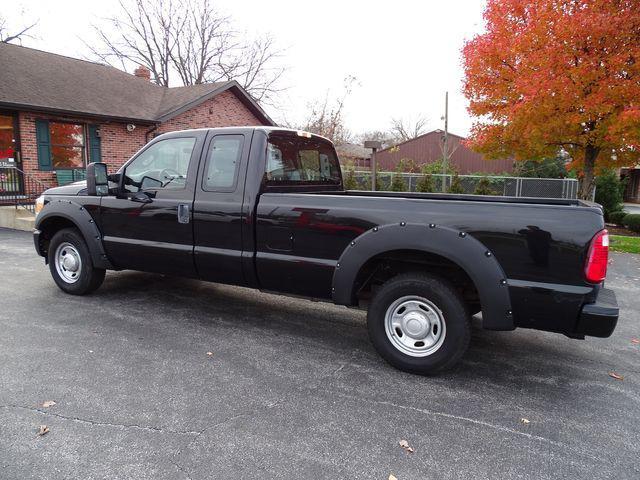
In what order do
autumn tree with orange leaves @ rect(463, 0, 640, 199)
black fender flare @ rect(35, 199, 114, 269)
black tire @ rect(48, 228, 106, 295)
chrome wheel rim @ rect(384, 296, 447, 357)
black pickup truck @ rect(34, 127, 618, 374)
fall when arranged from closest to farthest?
black pickup truck @ rect(34, 127, 618, 374)
chrome wheel rim @ rect(384, 296, 447, 357)
black fender flare @ rect(35, 199, 114, 269)
black tire @ rect(48, 228, 106, 295)
autumn tree with orange leaves @ rect(463, 0, 640, 199)

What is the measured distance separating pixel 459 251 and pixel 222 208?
7.21 feet

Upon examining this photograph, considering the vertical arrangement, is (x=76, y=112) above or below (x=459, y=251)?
above

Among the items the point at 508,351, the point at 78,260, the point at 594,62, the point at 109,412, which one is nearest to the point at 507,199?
the point at 508,351

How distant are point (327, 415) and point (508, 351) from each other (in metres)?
2.06

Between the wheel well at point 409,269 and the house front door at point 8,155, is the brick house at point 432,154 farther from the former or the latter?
the wheel well at point 409,269

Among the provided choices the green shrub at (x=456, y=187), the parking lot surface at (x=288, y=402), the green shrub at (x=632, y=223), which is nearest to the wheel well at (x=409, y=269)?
the parking lot surface at (x=288, y=402)

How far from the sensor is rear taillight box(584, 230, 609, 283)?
9.56 feet

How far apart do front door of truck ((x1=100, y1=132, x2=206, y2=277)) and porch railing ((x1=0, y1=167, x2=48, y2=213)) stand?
9.28m

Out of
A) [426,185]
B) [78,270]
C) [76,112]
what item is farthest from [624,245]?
[76,112]

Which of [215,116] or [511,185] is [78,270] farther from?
[215,116]

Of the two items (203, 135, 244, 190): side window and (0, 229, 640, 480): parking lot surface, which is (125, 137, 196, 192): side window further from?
(0, 229, 640, 480): parking lot surface

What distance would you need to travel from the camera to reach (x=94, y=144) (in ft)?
49.7

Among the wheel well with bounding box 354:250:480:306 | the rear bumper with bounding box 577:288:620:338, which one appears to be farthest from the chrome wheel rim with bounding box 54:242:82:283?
the rear bumper with bounding box 577:288:620:338

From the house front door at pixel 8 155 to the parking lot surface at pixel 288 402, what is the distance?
9959mm
